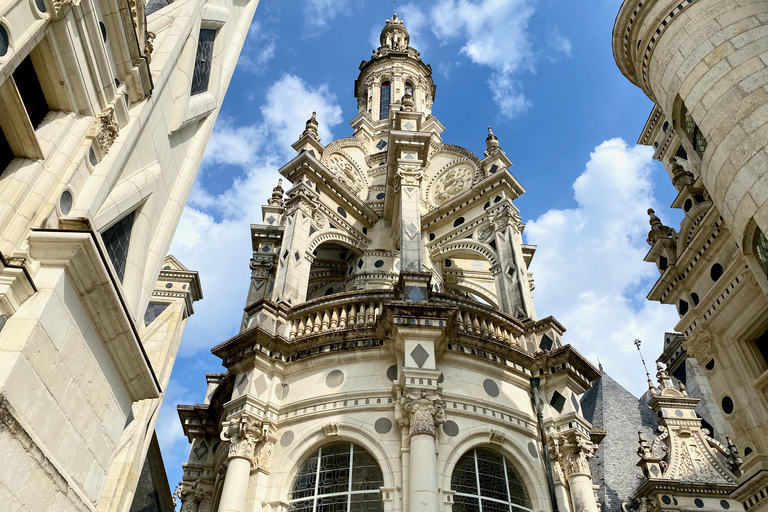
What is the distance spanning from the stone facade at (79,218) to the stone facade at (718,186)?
25.7 feet

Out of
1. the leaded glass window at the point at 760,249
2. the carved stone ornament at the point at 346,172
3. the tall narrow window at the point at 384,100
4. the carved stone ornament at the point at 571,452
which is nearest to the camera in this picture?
the leaded glass window at the point at 760,249

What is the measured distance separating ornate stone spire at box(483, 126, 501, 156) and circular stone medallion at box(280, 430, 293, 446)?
1290 cm

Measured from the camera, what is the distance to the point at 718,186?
841 centimetres

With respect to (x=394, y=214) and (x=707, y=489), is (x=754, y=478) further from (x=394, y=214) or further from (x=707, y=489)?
(x=394, y=214)

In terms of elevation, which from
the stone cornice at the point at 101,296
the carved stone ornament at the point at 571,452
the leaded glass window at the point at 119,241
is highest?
the carved stone ornament at the point at 571,452

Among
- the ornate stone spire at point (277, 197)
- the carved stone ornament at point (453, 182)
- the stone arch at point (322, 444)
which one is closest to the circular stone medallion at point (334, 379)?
the stone arch at point (322, 444)

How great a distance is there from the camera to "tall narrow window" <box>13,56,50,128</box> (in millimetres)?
5207

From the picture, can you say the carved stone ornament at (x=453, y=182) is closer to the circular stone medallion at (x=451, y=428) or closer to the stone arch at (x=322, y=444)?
the circular stone medallion at (x=451, y=428)

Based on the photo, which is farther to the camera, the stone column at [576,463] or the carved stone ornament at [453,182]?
the carved stone ornament at [453,182]

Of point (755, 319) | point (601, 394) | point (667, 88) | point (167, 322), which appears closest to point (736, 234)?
point (667, 88)

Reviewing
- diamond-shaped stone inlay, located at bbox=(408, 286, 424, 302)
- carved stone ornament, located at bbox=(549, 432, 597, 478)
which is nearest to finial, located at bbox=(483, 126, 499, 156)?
diamond-shaped stone inlay, located at bbox=(408, 286, 424, 302)

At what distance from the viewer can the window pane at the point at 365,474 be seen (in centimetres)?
1183

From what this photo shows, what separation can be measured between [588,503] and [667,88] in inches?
343

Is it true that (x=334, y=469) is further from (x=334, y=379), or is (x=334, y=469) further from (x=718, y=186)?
(x=718, y=186)
